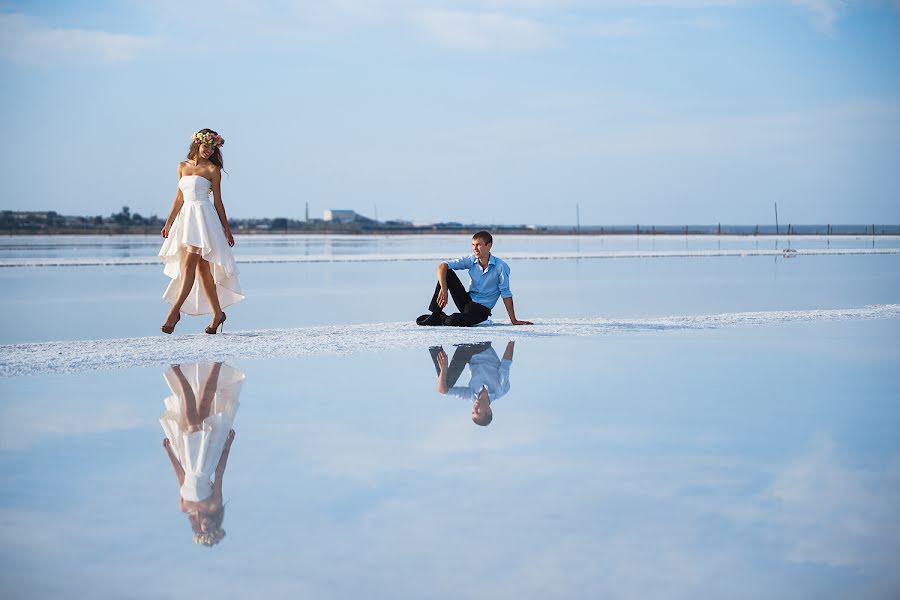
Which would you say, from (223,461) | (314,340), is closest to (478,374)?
(314,340)

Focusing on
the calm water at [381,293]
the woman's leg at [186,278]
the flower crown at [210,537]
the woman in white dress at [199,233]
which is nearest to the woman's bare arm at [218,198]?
the woman in white dress at [199,233]

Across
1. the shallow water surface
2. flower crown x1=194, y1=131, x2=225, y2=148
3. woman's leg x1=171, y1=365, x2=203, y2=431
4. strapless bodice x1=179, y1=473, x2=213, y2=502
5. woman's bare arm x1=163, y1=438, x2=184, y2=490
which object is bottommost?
the shallow water surface

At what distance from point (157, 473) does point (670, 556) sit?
2.20 m

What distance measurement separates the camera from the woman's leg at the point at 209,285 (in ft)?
30.9

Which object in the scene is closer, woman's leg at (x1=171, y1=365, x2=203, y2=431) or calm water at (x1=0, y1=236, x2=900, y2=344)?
woman's leg at (x1=171, y1=365, x2=203, y2=431)

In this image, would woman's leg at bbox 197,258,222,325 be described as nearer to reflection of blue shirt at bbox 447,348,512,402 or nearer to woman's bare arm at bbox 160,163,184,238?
woman's bare arm at bbox 160,163,184,238

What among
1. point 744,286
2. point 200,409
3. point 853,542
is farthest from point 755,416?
point 744,286

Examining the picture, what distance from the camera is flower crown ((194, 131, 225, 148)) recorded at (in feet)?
30.8

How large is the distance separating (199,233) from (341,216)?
187 meters

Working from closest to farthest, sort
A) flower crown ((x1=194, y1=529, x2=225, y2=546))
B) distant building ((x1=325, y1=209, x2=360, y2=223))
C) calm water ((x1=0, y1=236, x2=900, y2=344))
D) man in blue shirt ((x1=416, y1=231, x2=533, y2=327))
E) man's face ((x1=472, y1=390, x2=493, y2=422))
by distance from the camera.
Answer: flower crown ((x1=194, y1=529, x2=225, y2=546)) → man's face ((x1=472, y1=390, x2=493, y2=422)) → man in blue shirt ((x1=416, y1=231, x2=533, y2=327)) → calm water ((x1=0, y1=236, x2=900, y2=344)) → distant building ((x1=325, y1=209, x2=360, y2=223))

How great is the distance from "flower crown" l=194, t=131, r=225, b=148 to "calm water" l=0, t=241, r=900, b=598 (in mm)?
2630

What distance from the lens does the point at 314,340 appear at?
29.5ft

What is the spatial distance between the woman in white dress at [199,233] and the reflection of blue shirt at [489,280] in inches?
90.0

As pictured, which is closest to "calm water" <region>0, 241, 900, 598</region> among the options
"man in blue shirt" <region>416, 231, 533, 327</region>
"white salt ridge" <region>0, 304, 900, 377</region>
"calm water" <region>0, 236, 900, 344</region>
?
"white salt ridge" <region>0, 304, 900, 377</region>
